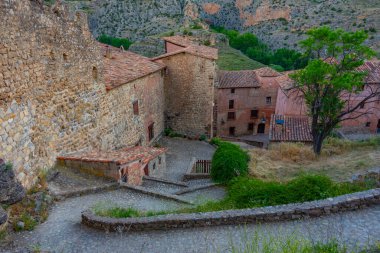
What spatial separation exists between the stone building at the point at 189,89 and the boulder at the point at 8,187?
1535 centimetres

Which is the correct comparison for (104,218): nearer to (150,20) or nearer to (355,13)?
(150,20)

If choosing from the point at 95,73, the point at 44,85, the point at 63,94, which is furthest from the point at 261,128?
the point at 44,85

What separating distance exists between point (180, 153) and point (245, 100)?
1558cm

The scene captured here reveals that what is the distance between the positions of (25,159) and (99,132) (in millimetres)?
4707

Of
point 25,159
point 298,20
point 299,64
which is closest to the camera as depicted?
point 25,159

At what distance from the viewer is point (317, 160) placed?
1680cm

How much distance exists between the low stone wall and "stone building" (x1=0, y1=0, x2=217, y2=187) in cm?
348

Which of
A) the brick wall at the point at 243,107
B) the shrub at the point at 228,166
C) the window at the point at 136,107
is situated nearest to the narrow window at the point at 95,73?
the window at the point at 136,107

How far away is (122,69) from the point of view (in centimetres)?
1684

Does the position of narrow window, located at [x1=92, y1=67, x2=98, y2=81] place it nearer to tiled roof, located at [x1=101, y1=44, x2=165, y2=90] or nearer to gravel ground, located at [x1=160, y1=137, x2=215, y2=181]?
tiled roof, located at [x1=101, y1=44, x2=165, y2=90]

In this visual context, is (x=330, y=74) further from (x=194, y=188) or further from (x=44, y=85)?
(x=44, y=85)

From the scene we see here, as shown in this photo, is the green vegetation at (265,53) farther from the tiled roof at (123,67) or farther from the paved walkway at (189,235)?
the paved walkway at (189,235)

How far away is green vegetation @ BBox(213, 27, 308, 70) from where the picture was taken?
178 ft

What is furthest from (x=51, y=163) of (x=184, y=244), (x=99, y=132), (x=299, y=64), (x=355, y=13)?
(x=355, y=13)
